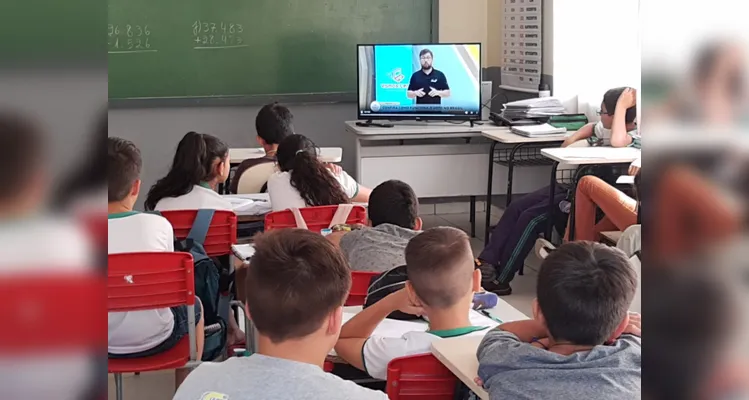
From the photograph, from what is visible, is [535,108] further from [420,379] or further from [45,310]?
[45,310]

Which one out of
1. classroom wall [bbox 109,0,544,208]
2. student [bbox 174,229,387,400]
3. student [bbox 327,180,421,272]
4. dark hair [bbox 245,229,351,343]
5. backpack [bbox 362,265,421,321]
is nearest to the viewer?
student [bbox 174,229,387,400]

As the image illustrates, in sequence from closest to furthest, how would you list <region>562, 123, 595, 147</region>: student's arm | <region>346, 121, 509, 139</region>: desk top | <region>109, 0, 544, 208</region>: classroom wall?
<region>562, 123, 595, 147</region>: student's arm < <region>346, 121, 509, 139</region>: desk top < <region>109, 0, 544, 208</region>: classroom wall

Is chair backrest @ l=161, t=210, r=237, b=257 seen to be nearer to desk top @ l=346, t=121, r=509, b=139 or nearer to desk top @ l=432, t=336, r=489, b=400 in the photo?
desk top @ l=432, t=336, r=489, b=400

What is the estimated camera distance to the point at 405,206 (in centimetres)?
324

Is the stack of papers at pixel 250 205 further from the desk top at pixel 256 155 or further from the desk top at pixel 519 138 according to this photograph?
the desk top at pixel 519 138

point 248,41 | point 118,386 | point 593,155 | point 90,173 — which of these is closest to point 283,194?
point 118,386

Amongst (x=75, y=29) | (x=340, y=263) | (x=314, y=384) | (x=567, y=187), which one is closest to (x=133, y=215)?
(x=340, y=263)

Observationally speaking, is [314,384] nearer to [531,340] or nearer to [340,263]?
A: [340,263]

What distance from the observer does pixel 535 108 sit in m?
5.76

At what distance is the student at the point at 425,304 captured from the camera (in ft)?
6.86

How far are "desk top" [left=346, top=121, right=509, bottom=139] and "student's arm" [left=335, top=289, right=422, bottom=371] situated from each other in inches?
136

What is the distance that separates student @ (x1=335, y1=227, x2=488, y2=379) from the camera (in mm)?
2092

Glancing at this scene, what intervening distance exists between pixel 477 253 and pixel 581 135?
3.10ft

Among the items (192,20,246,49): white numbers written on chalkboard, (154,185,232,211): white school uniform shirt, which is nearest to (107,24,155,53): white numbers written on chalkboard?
(192,20,246,49): white numbers written on chalkboard
